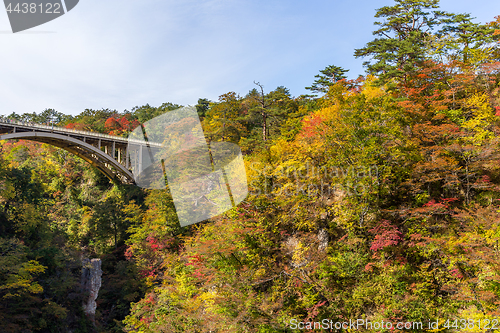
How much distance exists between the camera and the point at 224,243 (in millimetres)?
13031

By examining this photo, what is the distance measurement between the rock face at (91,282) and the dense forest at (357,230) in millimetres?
688

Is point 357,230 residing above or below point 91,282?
above

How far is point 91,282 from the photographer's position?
20.8 meters

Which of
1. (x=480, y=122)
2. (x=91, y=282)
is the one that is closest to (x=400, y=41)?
(x=480, y=122)

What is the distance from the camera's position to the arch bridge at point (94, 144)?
21.3m

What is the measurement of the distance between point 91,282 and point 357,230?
18.4m

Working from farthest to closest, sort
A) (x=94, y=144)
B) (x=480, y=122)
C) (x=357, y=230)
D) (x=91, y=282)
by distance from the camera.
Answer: (x=94, y=144) → (x=91, y=282) → (x=357, y=230) → (x=480, y=122)

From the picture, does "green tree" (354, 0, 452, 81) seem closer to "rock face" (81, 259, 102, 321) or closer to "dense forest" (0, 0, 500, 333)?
"dense forest" (0, 0, 500, 333)

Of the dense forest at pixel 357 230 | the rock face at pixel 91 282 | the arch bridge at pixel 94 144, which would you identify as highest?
the arch bridge at pixel 94 144

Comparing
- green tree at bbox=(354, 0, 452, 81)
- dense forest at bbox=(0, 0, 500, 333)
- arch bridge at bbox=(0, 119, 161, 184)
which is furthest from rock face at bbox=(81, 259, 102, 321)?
green tree at bbox=(354, 0, 452, 81)

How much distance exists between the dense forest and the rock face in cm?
69

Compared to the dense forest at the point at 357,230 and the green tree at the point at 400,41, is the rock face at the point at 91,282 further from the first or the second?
the green tree at the point at 400,41

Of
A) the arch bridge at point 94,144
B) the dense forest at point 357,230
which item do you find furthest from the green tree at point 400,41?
the arch bridge at point 94,144

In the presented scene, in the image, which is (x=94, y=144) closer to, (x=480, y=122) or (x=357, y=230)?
(x=357, y=230)
